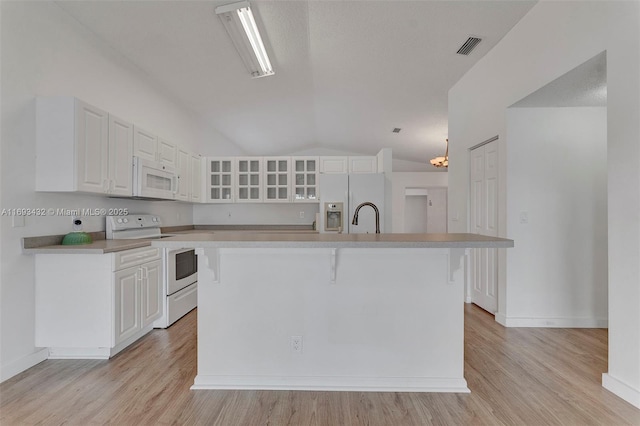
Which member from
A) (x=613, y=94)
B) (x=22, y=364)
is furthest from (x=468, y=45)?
(x=22, y=364)

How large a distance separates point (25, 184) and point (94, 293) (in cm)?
95

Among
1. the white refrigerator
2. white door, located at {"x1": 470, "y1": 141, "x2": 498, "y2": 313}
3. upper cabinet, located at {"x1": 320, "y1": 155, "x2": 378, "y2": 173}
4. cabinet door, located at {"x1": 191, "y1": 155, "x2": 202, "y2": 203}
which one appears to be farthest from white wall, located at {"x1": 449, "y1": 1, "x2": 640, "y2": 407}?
cabinet door, located at {"x1": 191, "y1": 155, "x2": 202, "y2": 203}

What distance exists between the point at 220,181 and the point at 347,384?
3.73 m

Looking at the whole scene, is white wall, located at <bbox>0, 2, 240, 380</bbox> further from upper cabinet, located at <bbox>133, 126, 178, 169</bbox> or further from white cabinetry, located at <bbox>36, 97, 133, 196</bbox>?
upper cabinet, located at <bbox>133, 126, 178, 169</bbox>

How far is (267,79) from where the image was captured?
3.91 metres

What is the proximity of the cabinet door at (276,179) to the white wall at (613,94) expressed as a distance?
9.76 feet

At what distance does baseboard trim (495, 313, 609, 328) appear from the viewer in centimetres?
306

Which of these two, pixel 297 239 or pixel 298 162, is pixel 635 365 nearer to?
pixel 297 239

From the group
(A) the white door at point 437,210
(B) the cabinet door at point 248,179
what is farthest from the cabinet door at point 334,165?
(A) the white door at point 437,210

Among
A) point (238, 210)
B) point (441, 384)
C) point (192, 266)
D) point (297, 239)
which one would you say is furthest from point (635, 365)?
point (238, 210)

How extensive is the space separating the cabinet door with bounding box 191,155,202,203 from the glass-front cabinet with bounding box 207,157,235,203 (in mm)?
150

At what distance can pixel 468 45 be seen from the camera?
3.18 metres

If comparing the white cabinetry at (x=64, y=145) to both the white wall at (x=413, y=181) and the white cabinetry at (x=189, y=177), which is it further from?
the white wall at (x=413, y=181)

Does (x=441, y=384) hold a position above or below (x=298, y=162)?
below
